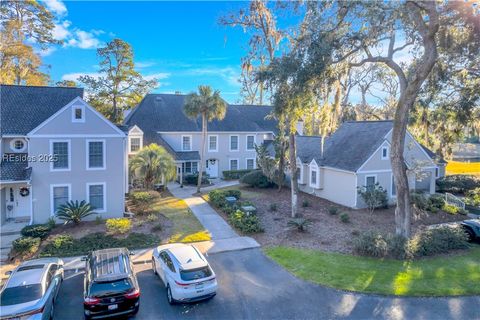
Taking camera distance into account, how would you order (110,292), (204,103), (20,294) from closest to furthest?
(20,294), (110,292), (204,103)

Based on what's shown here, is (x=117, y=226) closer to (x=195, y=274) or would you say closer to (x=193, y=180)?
(x=195, y=274)

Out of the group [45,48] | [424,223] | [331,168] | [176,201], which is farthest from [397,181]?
[45,48]

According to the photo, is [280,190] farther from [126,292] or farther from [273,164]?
[126,292]

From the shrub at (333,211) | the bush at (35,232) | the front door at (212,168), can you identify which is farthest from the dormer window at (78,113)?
the front door at (212,168)

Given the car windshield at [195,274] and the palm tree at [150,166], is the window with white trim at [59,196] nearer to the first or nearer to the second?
the palm tree at [150,166]

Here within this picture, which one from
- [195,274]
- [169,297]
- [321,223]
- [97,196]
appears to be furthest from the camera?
[321,223]

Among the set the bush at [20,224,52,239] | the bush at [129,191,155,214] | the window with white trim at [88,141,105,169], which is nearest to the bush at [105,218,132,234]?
the bush at [20,224,52,239]

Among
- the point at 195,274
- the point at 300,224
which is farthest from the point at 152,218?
the point at 195,274
